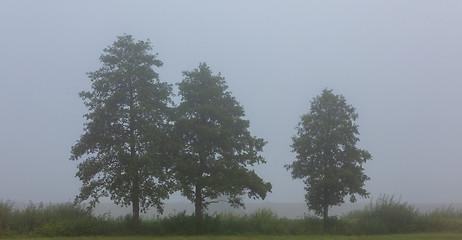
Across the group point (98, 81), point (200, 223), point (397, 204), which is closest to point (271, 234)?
point (200, 223)

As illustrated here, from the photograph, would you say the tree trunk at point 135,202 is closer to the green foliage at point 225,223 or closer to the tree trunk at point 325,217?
the green foliage at point 225,223

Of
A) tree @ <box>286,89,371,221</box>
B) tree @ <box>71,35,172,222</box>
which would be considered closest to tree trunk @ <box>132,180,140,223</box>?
tree @ <box>71,35,172,222</box>

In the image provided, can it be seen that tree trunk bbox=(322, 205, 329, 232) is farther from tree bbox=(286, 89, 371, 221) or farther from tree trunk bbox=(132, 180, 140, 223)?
tree trunk bbox=(132, 180, 140, 223)

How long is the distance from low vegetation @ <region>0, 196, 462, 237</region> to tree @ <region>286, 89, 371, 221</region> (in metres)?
1.63

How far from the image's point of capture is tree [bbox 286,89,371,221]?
2739cm

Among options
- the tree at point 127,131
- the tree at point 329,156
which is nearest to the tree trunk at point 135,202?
the tree at point 127,131

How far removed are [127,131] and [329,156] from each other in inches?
500

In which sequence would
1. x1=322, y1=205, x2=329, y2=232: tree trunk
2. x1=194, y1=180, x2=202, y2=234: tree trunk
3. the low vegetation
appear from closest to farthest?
the low vegetation
x1=194, y1=180, x2=202, y2=234: tree trunk
x1=322, y1=205, x2=329, y2=232: tree trunk

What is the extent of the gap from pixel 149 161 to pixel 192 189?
11.1 ft

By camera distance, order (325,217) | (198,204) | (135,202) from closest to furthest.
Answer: (135,202), (198,204), (325,217)

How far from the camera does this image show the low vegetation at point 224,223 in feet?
76.7

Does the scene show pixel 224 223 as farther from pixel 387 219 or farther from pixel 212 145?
pixel 387 219

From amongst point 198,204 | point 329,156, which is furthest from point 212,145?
point 329,156

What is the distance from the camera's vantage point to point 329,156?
28.0m
